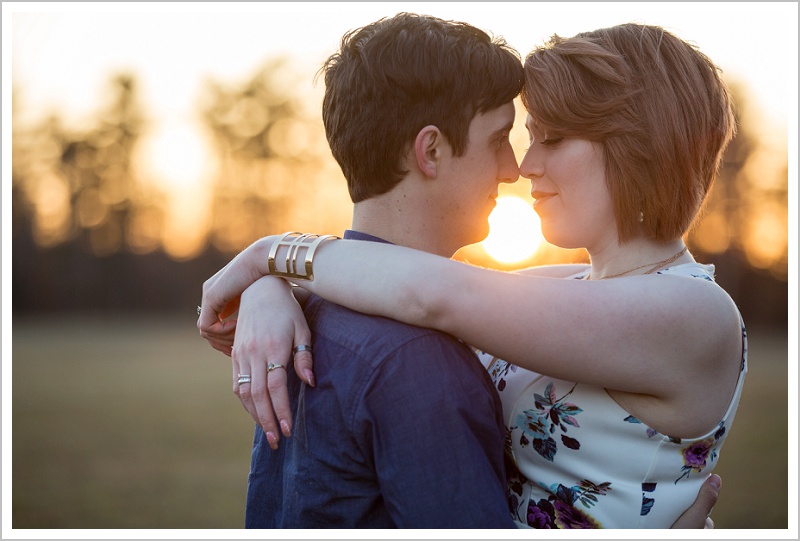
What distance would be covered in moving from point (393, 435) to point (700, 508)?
1.15 metres

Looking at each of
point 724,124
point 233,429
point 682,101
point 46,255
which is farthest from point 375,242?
point 46,255

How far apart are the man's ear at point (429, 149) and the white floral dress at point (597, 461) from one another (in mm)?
755

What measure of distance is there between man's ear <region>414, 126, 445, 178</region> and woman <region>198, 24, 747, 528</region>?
358 millimetres

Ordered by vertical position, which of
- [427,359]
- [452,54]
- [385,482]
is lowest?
[385,482]

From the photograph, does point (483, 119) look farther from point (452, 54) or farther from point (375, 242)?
point (375, 242)

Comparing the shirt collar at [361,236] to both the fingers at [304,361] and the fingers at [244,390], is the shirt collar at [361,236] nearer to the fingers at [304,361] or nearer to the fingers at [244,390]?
the fingers at [304,361]

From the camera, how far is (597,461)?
2.32 meters

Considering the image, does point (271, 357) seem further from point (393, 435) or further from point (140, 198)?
point (140, 198)

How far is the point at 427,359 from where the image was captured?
1.96m

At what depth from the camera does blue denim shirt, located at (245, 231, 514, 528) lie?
1.90 m

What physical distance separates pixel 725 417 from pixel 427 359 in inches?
41.1

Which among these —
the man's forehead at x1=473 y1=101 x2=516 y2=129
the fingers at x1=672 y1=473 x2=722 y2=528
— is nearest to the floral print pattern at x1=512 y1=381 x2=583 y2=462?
the fingers at x1=672 y1=473 x2=722 y2=528

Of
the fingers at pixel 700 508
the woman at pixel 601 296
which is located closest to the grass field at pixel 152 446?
the fingers at pixel 700 508

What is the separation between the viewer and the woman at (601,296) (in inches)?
79.7
